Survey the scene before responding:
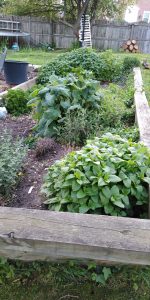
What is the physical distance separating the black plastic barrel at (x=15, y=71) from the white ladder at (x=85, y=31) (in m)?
10.8

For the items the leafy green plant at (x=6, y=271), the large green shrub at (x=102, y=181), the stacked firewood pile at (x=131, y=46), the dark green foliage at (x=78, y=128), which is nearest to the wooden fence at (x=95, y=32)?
the stacked firewood pile at (x=131, y=46)

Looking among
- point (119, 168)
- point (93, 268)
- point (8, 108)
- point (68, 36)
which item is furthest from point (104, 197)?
point (68, 36)

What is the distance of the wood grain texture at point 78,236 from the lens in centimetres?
139

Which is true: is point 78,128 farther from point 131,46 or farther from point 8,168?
point 131,46

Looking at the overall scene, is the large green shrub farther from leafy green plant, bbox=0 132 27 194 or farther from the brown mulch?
leafy green plant, bbox=0 132 27 194

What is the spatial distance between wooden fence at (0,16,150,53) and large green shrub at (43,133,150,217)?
1625 centimetres

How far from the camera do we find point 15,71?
5809 mm

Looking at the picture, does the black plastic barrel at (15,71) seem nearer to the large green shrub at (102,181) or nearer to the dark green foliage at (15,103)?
the dark green foliage at (15,103)

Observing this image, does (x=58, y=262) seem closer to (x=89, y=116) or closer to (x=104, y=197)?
(x=104, y=197)

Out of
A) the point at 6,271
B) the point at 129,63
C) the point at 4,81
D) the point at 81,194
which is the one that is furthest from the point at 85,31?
the point at 6,271

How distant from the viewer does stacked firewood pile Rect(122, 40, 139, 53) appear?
650 inches

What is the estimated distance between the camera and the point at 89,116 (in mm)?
3289

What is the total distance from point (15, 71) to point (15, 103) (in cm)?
181

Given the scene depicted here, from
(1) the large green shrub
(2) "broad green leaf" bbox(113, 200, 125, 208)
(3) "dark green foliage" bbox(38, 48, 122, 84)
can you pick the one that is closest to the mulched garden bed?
(3) "dark green foliage" bbox(38, 48, 122, 84)
